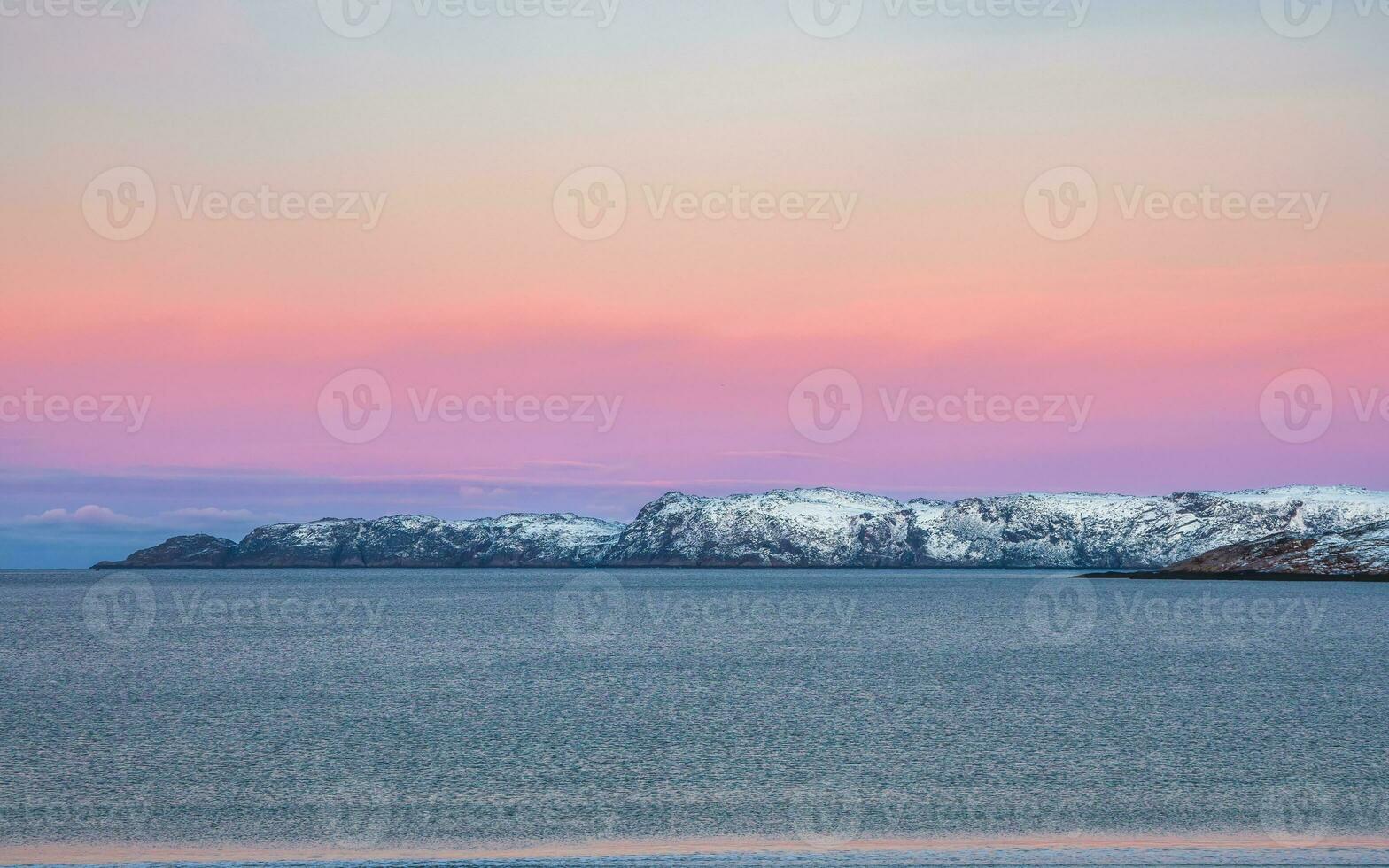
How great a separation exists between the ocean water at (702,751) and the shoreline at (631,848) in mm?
109

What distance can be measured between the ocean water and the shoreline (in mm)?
109

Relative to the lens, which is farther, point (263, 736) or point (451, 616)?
point (451, 616)

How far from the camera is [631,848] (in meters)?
21.5

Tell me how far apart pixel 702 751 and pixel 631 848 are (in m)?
12.0

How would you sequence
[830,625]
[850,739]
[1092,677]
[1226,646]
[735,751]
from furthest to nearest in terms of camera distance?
1. [830,625]
2. [1226,646]
3. [1092,677]
4. [850,739]
5. [735,751]

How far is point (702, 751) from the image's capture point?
→ 33.4 meters

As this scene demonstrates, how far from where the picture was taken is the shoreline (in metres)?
20.5

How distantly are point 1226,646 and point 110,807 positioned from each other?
6854 centimetres

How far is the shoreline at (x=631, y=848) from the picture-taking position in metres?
20.5

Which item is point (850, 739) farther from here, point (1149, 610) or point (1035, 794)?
point (1149, 610)

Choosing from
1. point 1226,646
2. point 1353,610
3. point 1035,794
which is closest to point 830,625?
point 1226,646

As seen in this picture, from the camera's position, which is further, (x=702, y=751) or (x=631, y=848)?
(x=702, y=751)

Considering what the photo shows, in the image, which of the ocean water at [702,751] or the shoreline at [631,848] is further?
the ocean water at [702,751]

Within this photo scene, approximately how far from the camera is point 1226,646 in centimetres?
7669
